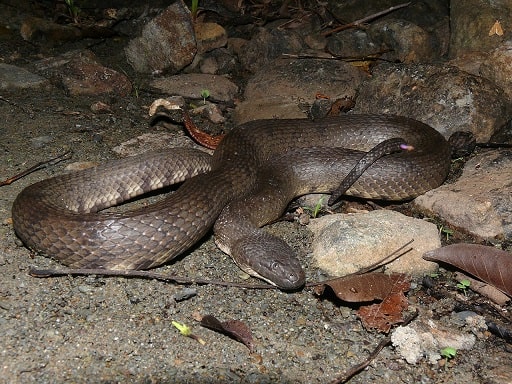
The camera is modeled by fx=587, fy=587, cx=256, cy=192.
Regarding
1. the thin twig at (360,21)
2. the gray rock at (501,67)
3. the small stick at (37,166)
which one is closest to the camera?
the small stick at (37,166)

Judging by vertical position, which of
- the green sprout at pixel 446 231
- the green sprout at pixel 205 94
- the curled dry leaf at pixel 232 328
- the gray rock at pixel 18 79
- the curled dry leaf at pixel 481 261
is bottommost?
the curled dry leaf at pixel 232 328

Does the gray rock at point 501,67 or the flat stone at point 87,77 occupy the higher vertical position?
the gray rock at point 501,67

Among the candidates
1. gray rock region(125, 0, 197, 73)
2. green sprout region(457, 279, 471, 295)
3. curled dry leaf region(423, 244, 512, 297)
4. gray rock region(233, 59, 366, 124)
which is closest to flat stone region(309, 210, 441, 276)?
curled dry leaf region(423, 244, 512, 297)

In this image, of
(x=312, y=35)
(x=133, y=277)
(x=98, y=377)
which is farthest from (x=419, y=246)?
(x=312, y=35)

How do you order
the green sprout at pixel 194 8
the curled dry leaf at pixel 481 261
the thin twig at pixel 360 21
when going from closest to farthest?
the curled dry leaf at pixel 481 261
the green sprout at pixel 194 8
the thin twig at pixel 360 21

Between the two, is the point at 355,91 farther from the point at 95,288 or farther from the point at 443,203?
the point at 95,288

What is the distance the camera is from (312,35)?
955 cm

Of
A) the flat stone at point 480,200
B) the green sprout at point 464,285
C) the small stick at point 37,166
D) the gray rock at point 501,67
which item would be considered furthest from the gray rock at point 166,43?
the green sprout at point 464,285

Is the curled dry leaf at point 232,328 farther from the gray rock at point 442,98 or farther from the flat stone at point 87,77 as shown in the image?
the flat stone at point 87,77

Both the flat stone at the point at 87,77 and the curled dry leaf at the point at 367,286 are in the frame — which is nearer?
the curled dry leaf at the point at 367,286

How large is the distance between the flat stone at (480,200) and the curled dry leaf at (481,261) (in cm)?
57

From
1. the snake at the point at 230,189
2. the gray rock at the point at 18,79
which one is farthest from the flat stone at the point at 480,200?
the gray rock at the point at 18,79

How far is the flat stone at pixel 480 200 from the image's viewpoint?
5586 mm

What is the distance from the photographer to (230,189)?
5.89m
